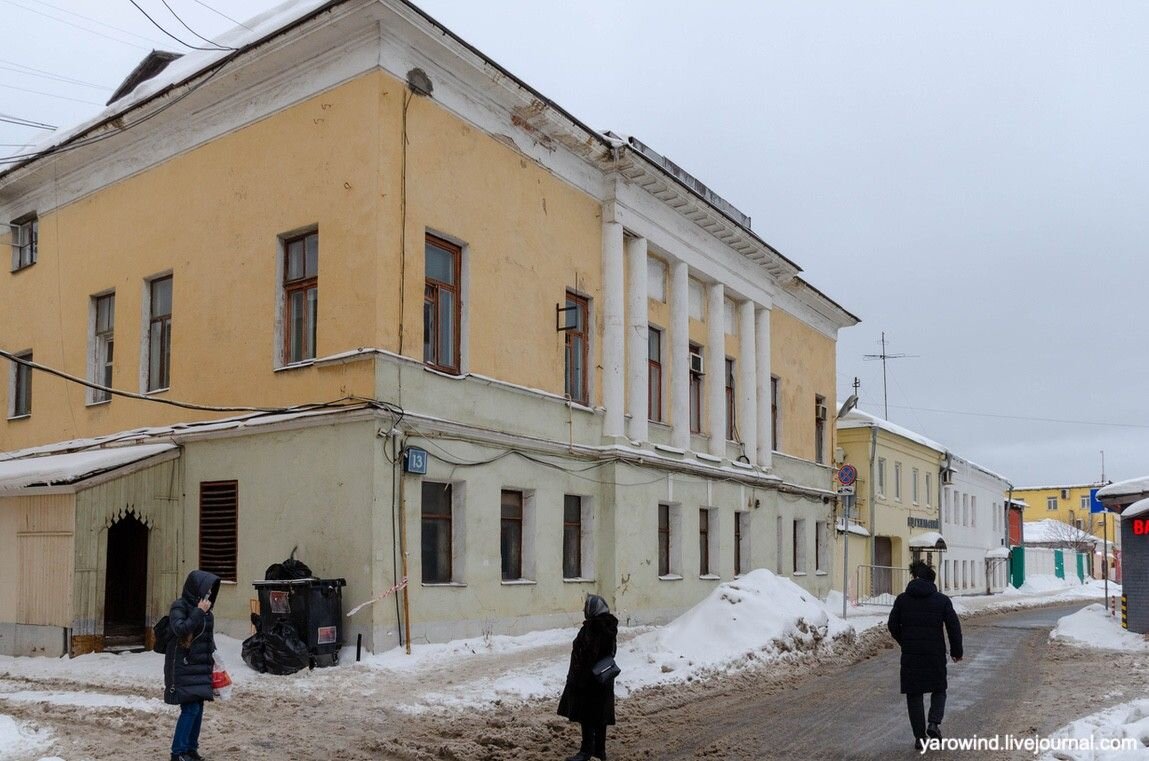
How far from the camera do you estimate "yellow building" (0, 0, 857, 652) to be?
15.2 metres

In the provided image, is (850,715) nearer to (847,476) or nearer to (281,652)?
(281,652)

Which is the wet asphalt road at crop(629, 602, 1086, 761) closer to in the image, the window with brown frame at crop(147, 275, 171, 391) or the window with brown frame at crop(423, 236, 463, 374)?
the window with brown frame at crop(423, 236, 463, 374)

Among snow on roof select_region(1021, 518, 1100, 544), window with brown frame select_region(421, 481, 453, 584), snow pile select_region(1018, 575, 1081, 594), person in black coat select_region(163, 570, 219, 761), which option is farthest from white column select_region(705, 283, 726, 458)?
snow on roof select_region(1021, 518, 1100, 544)

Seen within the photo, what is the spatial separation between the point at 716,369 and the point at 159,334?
12.4m

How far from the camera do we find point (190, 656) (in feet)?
26.6

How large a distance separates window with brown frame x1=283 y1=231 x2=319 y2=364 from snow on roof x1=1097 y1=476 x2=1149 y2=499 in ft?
52.2

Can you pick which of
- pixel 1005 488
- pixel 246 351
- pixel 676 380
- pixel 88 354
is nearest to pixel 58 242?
pixel 88 354

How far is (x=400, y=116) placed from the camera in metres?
15.5

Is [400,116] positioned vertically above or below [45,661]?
above

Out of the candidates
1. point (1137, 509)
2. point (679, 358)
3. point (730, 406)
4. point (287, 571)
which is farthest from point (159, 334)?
point (1137, 509)

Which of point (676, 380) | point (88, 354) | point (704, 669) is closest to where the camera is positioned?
point (704, 669)

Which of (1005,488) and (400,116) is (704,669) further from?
(1005,488)

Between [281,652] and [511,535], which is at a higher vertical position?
[511,535]

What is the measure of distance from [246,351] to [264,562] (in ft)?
10.8
